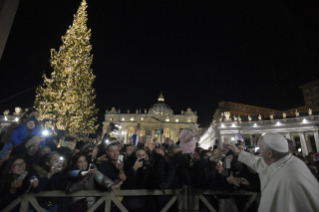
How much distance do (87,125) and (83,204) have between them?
15455mm

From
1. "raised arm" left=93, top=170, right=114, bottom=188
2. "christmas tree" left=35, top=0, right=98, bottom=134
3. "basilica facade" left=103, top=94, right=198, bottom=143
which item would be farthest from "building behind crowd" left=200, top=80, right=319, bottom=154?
"basilica facade" left=103, top=94, right=198, bottom=143

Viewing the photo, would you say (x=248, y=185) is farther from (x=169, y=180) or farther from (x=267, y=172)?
(x=169, y=180)

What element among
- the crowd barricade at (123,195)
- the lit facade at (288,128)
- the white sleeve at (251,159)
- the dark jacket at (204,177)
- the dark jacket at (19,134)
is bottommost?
the crowd barricade at (123,195)

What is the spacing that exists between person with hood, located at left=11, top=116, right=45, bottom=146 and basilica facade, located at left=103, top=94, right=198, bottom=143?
2899 inches

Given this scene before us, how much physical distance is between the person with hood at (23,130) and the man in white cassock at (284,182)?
248 inches

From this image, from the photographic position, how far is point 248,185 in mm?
3934

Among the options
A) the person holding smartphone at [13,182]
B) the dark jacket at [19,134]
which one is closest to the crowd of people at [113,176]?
the person holding smartphone at [13,182]

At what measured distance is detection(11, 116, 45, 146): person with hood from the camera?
197 inches

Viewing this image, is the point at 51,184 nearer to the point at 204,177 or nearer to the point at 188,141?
the point at 204,177

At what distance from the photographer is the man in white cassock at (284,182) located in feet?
7.38

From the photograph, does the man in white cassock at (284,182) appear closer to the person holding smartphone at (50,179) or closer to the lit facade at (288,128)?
the person holding smartphone at (50,179)

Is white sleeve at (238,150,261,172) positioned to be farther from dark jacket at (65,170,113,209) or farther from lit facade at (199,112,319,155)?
lit facade at (199,112,319,155)

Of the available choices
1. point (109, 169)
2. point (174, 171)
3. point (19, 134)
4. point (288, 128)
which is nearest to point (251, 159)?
point (174, 171)

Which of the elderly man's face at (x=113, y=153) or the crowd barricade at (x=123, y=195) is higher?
the elderly man's face at (x=113, y=153)
